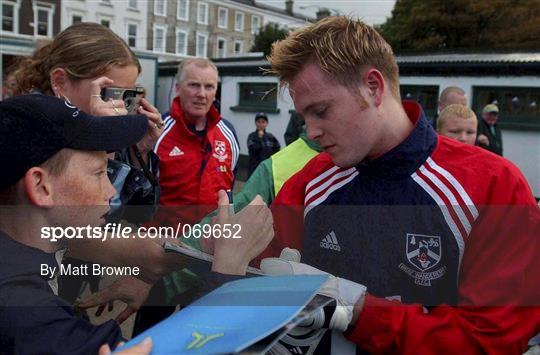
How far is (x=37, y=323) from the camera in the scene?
3.22 feet

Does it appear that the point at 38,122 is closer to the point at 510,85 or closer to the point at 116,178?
the point at 116,178

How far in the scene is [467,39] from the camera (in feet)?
83.7

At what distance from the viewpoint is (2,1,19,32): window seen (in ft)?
104

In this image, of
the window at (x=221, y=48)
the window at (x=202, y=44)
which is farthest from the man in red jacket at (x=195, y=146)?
the window at (x=221, y=48)

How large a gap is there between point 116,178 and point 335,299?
78 cm

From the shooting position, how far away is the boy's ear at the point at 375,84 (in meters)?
1.52

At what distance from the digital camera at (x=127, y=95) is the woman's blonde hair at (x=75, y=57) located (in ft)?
0.34

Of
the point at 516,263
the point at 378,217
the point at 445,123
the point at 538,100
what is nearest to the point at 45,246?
the point at 378,217

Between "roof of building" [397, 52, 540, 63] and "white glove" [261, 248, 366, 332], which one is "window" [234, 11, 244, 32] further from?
"white glove" [261, 248, 366, 332]

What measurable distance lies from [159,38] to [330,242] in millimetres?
43583

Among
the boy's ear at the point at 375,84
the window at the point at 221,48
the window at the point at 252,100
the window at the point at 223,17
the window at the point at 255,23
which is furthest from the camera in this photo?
the window at the point at 255,23

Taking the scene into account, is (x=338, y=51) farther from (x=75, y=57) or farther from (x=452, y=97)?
Answer: (x=452, y=97)

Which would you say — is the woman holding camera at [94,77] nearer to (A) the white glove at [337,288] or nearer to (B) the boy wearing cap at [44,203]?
(B) the boy wearing cap at [44,203]

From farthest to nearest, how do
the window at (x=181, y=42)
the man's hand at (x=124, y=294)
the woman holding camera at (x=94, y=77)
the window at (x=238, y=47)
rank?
the window at (x=238, y=47)
the window at (x=181, y=42)
the woman holding camera at (x=94, y=77)
the man's hand at (x=124, y=294)
